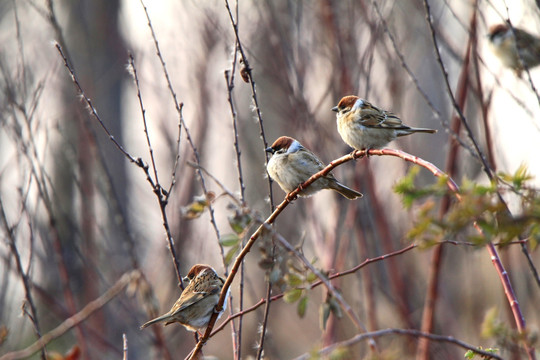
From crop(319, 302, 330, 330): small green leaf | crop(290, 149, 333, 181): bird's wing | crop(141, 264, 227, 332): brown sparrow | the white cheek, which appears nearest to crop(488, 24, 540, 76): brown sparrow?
the white cheek

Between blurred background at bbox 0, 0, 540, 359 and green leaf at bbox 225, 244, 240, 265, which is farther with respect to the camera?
blurred background at bbox 0, 0, 540, 359

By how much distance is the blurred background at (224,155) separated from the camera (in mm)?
4051

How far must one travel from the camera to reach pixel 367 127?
426 cm

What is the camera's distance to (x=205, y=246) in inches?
264

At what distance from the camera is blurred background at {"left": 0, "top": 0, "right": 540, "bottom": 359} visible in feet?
13.3

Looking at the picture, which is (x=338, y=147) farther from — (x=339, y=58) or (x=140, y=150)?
(x=140, y=150)

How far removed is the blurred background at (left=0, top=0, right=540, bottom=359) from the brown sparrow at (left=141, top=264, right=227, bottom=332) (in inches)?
7.3

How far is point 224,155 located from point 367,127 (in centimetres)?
481

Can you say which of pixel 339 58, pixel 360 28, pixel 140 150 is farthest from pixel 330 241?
pixel 140 150

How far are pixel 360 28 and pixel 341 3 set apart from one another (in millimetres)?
328

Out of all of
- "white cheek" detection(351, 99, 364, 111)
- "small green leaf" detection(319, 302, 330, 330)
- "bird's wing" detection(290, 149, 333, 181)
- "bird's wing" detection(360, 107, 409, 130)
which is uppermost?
"white cheek" detection(351, 99, 364, 111)

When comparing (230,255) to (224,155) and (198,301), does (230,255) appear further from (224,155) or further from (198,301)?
(224,155)

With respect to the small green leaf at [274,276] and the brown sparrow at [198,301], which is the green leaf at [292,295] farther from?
the brown sparrow at [198,301]

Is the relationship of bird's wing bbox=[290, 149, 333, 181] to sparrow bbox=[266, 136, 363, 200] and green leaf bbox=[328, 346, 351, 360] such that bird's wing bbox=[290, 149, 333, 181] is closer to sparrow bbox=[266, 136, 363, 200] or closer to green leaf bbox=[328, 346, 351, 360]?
sparrow bbox=[266, 136, 363, 200]
